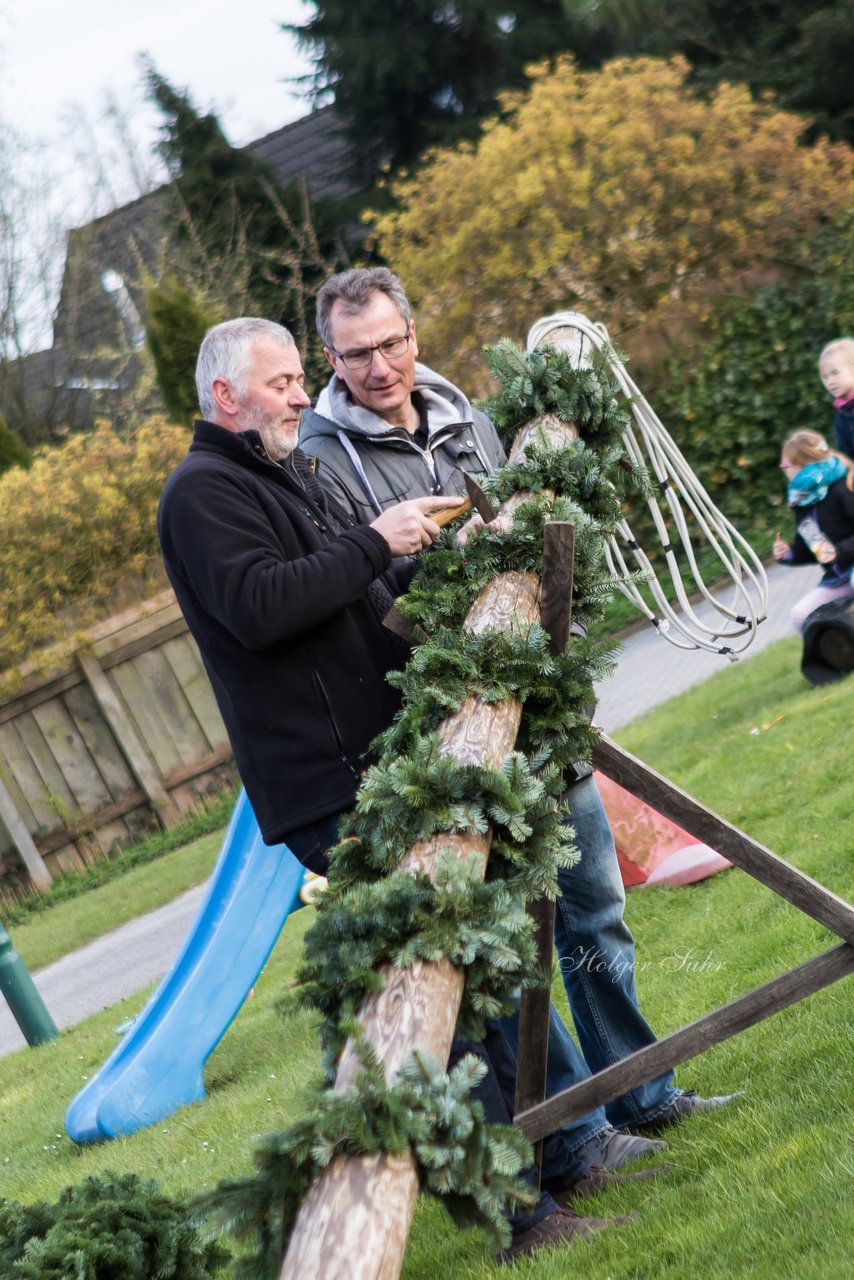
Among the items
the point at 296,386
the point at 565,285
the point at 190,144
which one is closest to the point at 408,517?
the point at 296,386

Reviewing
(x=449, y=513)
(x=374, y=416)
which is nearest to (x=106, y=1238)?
(x=449, y=513)

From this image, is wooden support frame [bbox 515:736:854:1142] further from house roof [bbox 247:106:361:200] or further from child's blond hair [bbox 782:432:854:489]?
house roof [bbox 247:106:361:200]

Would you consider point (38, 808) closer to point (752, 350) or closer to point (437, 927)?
point (752, 350)

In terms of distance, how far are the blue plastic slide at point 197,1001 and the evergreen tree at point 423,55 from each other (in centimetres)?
1627

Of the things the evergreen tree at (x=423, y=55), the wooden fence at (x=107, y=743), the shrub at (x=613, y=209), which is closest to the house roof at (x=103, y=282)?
the evergreen tree at (x=423, y=55)

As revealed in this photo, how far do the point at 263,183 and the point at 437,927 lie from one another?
703 inches

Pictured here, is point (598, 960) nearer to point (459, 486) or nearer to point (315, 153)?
point (459, 486)

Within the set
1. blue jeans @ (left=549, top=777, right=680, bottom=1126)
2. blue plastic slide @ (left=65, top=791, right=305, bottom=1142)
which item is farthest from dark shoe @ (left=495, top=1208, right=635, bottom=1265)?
blue plastic slide @ (left=65, top=791, right=305, bottom=1142)

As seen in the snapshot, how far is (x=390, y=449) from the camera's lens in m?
3.84

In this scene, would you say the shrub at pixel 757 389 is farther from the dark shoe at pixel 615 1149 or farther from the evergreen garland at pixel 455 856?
the dark shoe at pixel 615 1149

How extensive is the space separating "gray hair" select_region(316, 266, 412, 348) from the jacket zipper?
3.77 ft

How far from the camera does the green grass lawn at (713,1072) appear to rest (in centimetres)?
302

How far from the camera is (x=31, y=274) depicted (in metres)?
19.2

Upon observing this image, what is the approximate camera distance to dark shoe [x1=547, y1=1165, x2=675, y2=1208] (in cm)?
339
